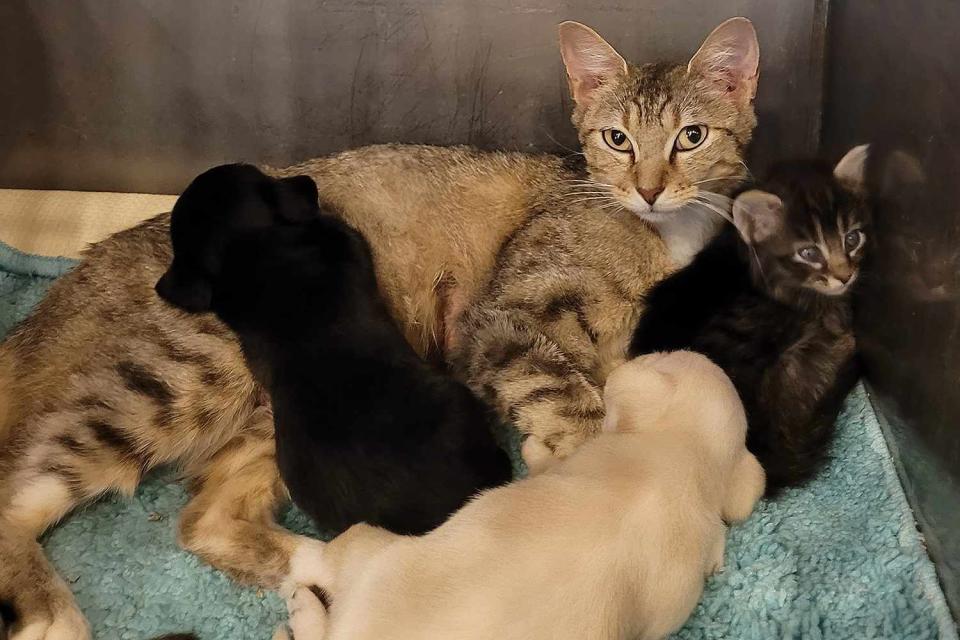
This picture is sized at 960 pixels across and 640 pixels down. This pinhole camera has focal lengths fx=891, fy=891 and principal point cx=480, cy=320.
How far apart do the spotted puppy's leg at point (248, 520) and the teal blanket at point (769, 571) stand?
0.14ft

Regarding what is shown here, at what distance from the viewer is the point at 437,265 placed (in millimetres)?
2496

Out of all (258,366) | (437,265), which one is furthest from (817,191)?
(258,366)

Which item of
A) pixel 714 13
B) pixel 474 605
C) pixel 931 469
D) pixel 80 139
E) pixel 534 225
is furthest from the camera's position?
pixel 80 139

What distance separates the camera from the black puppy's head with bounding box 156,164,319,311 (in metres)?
2.06

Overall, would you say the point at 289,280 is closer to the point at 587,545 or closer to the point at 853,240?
the point at 587,545

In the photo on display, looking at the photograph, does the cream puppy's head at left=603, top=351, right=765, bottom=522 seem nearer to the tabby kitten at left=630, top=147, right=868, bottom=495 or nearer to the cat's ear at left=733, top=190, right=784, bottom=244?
the tabby kitten at left=630, top=147, right=868, bottom=495

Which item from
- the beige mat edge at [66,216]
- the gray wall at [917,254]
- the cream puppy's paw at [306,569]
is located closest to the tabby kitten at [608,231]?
the gray wall at [917,254]

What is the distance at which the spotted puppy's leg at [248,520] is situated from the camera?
201 cm

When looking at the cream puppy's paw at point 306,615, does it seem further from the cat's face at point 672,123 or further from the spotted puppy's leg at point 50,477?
the cat's face at point 672,123

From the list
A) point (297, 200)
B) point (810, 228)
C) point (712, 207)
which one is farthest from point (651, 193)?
point (297, 200)

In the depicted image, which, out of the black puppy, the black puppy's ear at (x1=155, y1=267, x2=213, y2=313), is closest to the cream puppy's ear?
the black puppy

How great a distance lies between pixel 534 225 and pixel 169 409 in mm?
1051

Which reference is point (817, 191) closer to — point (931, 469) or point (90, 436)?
point (931, 469)

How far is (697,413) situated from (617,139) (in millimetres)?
824
